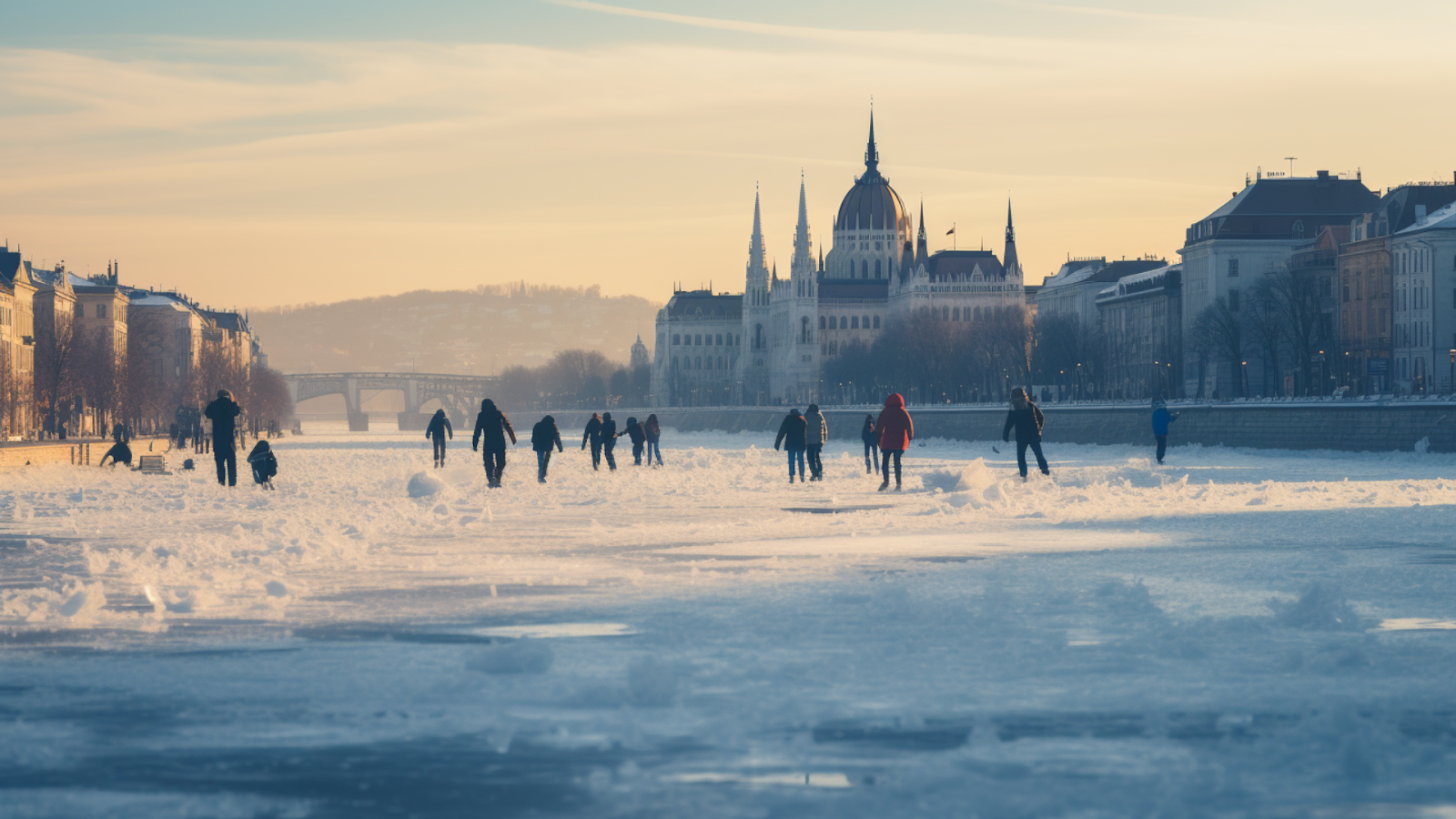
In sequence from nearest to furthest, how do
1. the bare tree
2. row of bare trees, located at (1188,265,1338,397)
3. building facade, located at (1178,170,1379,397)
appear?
row of bare trees, located at (1188,265,1338,397)
the bare tree
building facade, located at (1178,170,1379,397)

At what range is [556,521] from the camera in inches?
885

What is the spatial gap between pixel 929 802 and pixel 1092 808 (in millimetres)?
579

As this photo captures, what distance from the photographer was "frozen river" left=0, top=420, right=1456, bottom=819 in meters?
7.02

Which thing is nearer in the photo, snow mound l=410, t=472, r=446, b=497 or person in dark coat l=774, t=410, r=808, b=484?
snow mound l=410, t=472, r=446, b=497

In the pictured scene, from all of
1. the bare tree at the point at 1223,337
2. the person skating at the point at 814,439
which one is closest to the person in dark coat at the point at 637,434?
the person skating at the point at 814,439

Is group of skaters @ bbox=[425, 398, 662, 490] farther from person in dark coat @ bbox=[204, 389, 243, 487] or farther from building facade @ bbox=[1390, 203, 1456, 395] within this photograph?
building facade @ bbox=[1390, 203, 1456, 395]

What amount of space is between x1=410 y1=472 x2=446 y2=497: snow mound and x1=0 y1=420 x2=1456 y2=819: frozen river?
27.7 feet

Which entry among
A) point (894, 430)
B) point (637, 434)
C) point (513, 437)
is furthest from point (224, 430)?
point (637, 434)

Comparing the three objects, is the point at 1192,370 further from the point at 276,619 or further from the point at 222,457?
the point at 276,619

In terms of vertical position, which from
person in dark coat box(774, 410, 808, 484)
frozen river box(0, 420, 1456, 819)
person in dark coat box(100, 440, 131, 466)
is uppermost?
person in dark coat box(774, 410, 808, 484)

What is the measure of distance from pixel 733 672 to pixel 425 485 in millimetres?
20128

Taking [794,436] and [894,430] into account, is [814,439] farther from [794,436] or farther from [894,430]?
[894,430]

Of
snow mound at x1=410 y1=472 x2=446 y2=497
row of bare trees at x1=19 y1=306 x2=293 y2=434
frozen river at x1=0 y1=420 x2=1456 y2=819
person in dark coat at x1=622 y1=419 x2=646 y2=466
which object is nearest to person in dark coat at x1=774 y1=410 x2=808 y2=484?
snow mound at x1=410 y1=472 x2=446 y2=497

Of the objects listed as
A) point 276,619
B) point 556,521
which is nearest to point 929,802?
point 276,619
